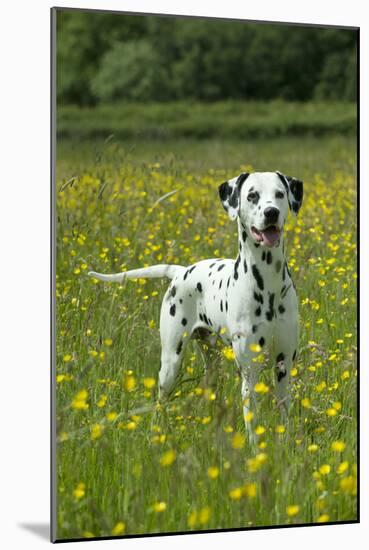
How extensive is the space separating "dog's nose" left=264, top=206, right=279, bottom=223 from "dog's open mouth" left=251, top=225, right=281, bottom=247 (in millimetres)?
57

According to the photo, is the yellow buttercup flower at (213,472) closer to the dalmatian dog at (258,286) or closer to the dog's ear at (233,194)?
the dalmatian dog at (258,286)

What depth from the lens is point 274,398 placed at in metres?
4.57

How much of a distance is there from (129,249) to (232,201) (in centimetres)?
154

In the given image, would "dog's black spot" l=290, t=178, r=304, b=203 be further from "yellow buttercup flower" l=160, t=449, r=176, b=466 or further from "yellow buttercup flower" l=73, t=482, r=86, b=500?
"yellow buttercup flower" l=73, t=482, r=86, b=500

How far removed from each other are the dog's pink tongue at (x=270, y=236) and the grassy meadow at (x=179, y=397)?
52cm

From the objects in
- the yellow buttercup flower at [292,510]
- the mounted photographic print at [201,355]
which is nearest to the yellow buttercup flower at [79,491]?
the mounted photographic print at [201,355]

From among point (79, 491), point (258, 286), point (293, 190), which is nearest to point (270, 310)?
point (258, 286)

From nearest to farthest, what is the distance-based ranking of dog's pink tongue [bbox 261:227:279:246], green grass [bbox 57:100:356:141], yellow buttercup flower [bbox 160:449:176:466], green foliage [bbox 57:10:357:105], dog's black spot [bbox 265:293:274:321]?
yellow buttercup flower [bbox 160:449:176:466] → dog's pink tongue [bbox 261:227:279:246] → dog's black spot [bbox 265:293:274:321] → green grass [bbox 57:100:356:141] → green foliage [bbox 57:10:357:105]

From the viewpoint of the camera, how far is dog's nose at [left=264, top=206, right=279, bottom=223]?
4.37 metres

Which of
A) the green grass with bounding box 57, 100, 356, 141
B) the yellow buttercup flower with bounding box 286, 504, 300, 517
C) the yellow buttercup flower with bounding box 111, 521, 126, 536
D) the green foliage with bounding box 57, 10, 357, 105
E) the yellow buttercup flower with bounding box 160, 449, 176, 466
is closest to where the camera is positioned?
the yellow buttercup flower with bounding box 160, 449, 176, 466

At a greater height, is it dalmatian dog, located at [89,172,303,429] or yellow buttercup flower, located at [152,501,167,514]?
dalmatian dog, located at [89,172,303,429]

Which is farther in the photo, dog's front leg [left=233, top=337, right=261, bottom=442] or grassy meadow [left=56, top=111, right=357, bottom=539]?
dog's front leg [left=233, top=337, right=261, bottom=442]

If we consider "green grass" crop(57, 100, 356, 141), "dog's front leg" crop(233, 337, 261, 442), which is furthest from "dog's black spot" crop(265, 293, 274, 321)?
"green grass" crop(57, 100, 356, 141)

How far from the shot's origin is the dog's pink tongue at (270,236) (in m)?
4.41
